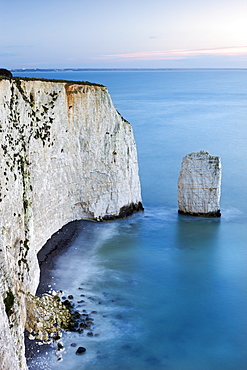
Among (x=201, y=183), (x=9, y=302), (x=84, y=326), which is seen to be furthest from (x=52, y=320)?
(x=201, y=183)

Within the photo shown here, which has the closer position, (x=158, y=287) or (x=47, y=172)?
(x=158, y=287)

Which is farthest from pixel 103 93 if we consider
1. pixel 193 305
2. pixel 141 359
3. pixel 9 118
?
pixel 141 359

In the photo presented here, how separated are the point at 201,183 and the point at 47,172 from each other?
12.4 metres

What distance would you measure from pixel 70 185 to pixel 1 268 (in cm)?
1552

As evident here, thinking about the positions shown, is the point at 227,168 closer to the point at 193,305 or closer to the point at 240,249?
the point at 240,249

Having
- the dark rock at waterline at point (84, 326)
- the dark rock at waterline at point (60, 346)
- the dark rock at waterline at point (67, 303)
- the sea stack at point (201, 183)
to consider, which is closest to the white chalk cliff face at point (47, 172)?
the dark rock at waterline at point (67, 303)

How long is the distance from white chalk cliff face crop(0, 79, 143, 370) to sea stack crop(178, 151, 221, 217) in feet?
11.9

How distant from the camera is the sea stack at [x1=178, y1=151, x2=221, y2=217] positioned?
111 feet

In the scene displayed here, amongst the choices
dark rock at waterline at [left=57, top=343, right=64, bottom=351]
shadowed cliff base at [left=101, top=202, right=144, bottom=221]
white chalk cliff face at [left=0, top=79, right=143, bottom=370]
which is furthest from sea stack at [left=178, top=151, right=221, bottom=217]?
dark rock at waterline at [left=57, top=343, right=64, bottom=351]

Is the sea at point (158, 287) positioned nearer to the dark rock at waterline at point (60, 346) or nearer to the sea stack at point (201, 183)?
the dark rock at waterline at point (60, 346)

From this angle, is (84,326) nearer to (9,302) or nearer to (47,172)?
(9,302)

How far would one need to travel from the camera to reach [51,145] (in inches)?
1058

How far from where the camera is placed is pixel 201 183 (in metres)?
33.9

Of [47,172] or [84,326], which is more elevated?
[47,172]
